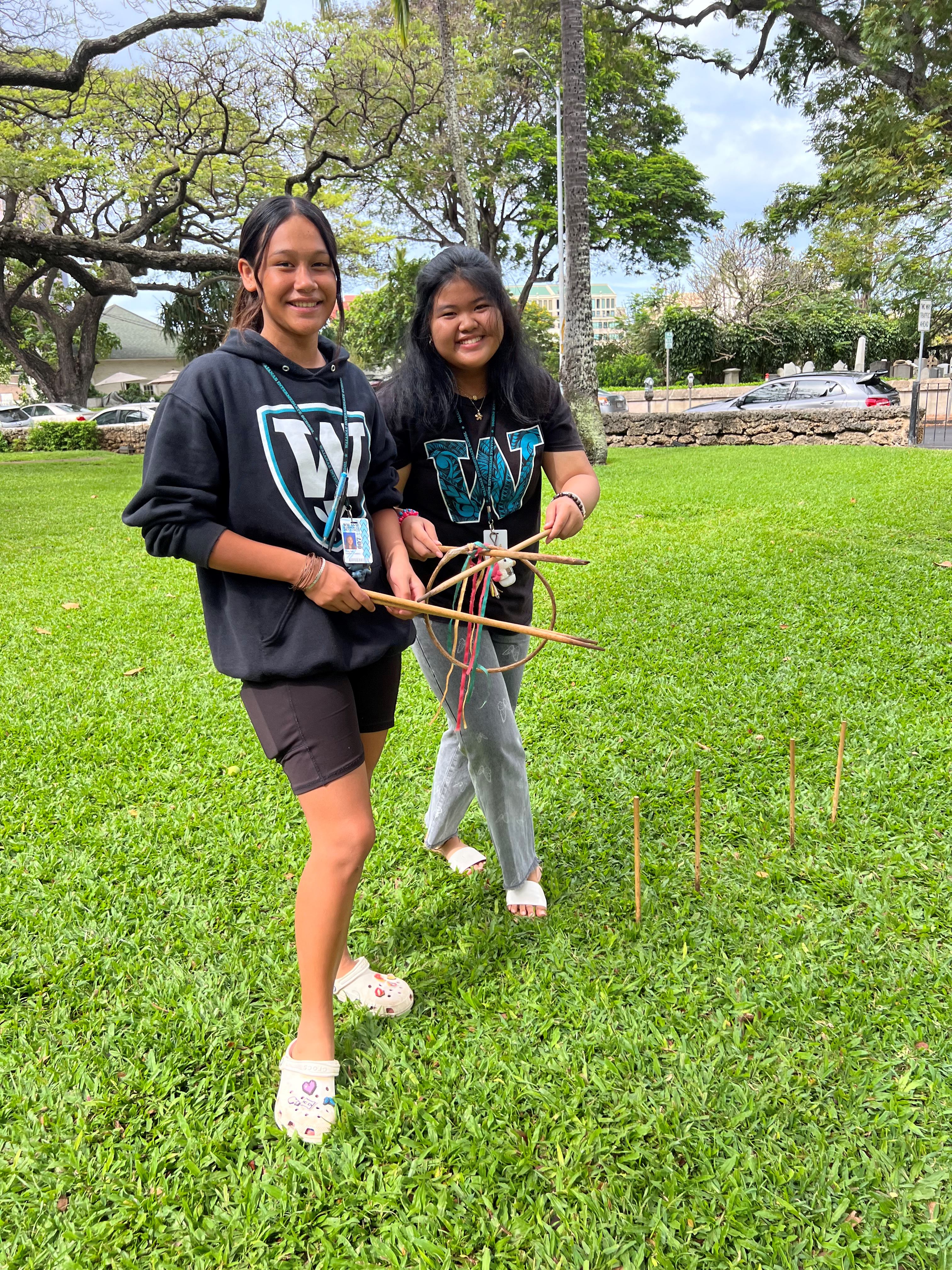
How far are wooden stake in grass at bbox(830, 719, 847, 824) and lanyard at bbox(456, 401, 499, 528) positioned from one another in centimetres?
134

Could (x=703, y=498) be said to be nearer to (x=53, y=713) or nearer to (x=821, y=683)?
(x=821, y=683)

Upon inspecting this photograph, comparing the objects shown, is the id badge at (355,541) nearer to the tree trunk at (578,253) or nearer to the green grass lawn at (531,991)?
the green grass lawn at (531,991)

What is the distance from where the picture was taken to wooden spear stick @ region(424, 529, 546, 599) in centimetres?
195

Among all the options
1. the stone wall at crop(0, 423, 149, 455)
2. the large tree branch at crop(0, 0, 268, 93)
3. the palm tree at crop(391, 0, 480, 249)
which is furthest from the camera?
the stone wall at crop(0, 423, 149, 455)

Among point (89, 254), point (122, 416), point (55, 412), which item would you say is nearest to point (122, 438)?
point (122, 416)

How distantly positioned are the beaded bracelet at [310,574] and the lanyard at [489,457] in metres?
0.71

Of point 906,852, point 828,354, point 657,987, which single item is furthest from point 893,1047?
point 828,354

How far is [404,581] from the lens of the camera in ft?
6.61

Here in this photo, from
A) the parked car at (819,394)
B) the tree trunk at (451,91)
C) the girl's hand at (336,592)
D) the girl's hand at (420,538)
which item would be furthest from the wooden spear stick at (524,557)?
the parked car at (819,394)

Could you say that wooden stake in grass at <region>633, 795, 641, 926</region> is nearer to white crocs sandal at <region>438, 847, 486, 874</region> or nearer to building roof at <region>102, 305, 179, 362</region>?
white crocs sandal at <region>438, 847, 486, 874</region>

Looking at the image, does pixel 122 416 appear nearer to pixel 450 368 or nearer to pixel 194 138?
pixel 194 138

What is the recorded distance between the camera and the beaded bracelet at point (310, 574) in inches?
67.7

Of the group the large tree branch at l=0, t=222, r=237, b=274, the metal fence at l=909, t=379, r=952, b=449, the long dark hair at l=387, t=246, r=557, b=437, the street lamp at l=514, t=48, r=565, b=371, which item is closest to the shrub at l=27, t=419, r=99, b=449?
the large tree branch at l=0, t=222, r=237, b=274

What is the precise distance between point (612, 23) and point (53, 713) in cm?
1792
